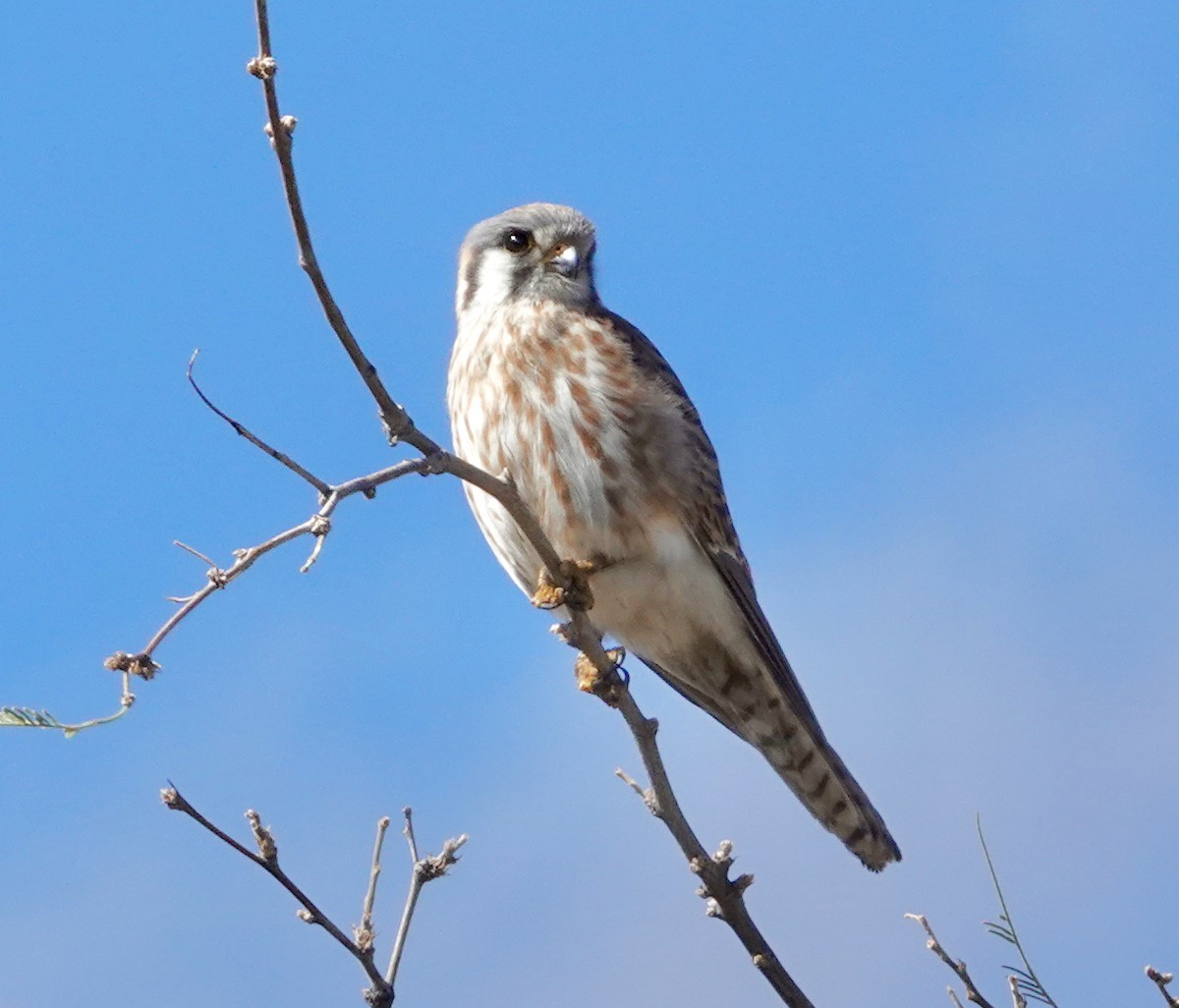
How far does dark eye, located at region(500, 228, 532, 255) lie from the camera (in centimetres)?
466

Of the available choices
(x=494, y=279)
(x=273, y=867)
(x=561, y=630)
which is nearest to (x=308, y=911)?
(x=273, y=867)

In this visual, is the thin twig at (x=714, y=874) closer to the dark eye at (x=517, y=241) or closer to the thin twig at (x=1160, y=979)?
the thin twig at (x=1160, y=979)

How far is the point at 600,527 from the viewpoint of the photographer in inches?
155

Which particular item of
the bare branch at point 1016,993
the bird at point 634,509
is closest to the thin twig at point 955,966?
the bare branch at point 1016,993

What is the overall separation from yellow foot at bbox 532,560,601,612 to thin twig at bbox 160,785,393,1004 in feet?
4.10

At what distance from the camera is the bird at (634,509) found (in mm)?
3949

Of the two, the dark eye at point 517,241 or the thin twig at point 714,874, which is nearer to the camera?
the thin twig at point 714,874

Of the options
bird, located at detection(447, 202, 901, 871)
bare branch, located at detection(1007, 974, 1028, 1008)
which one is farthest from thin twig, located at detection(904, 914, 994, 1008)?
bird, located at detection(447, 202, 901, 871)

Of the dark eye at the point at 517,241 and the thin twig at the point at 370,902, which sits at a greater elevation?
the dark eye at the point at 517,241

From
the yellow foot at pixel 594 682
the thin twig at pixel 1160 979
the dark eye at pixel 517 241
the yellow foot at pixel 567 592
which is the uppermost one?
the dark eye at pixel 517 241

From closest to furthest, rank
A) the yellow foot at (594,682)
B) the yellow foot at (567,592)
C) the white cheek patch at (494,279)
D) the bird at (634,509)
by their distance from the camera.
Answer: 1. the yellow foot at (594,682)
2. the yellow foot at (567,592)
3. the bird at (634,509)
4. the white cheek patch at (494,279)

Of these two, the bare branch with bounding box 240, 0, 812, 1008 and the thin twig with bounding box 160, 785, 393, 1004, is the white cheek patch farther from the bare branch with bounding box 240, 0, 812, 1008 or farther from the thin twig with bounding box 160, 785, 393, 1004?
the thin twig with bounding box 160, 785, 393, 1004

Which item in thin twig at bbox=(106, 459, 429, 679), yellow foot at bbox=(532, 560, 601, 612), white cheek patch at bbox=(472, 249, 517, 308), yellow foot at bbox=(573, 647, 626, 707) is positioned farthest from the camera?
white cheek patch at bbox=(472, 249, 517, 308)

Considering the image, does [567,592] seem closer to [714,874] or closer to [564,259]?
[714,874]
